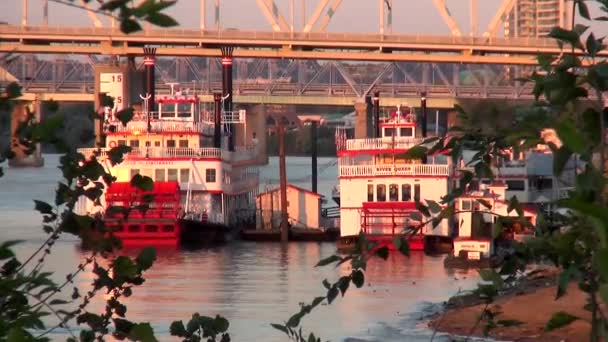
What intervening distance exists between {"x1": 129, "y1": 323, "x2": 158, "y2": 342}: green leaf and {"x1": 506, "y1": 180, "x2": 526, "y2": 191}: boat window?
29555 millimetres

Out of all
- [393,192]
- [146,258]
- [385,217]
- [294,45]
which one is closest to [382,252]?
[146,258]

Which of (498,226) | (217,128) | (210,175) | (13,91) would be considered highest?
(13,91)

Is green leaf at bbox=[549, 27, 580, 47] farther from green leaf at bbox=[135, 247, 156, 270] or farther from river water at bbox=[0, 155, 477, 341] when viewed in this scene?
river water at bbox=[0, 155, 477, 341]

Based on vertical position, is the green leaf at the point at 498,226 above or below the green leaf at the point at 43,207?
below

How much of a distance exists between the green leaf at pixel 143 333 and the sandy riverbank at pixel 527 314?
1184cm

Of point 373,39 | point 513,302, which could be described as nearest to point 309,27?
point 373,39

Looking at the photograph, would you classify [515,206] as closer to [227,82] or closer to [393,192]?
→ [393,192]

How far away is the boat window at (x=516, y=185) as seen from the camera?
108ft

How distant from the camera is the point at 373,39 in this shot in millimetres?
51938

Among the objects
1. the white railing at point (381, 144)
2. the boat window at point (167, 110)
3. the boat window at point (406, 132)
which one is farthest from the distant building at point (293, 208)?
the boat window at point (167, 110)

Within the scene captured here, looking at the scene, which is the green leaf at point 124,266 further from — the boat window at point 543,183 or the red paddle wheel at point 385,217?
the boat window at point 543,183

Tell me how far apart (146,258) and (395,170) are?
1055 inches

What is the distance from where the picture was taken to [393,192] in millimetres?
31031

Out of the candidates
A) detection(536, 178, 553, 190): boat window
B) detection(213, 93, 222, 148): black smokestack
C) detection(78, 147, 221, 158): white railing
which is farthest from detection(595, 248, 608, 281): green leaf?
detection(213, 93, 222, 148): black smokestack
